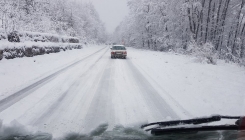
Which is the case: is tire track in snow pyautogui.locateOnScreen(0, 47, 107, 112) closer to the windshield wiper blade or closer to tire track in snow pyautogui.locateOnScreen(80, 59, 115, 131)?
tire track in snow pyautogui.locateOnScreen(80, 59, 115, 131)

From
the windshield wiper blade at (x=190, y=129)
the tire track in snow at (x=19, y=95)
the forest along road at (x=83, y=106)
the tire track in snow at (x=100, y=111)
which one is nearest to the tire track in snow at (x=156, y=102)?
the forest along road at (x=83, y=106)

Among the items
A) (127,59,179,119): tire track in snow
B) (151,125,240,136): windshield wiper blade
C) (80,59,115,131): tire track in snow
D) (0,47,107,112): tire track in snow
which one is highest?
(151,125,240,136): windshield wiper blade

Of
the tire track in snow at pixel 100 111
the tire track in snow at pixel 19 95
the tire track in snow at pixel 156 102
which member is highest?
the tire track in snow at pixel 19 95

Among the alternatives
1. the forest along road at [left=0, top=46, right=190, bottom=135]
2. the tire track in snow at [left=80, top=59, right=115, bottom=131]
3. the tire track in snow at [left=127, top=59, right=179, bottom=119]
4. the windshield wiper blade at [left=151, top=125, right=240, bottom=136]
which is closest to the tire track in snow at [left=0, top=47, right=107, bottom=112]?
the forest along road at [left=0, top=46, right=190, bottom=135]

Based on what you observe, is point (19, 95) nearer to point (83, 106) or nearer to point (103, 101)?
point (83, 106)

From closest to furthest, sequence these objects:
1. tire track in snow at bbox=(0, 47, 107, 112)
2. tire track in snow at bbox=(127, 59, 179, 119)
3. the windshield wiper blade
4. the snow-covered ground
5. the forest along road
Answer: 1. the windshield wiper blade
2. the forest along road
3. the snow-covered ground
4. tire track in snow at bbox=(127, 59, 179, 119)
5. tire track in snow at bbox=(0, 47, 107, 112)

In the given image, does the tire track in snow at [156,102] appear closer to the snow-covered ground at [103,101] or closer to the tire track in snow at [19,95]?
the snow-covered ground at [103,101]

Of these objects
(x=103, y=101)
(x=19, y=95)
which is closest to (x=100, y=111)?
(x=103, y=101)

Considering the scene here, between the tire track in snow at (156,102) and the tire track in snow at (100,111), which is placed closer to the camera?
the tire track in snow at (100,111)

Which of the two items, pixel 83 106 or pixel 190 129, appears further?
pixel 83 106

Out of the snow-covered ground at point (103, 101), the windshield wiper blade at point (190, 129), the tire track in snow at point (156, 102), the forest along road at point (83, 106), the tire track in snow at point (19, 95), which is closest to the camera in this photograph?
the windshield wiper blade at point (190, 129)

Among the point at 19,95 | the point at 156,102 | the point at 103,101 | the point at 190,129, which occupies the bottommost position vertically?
the point at 156,102

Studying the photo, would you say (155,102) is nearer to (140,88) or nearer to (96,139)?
(140,88)

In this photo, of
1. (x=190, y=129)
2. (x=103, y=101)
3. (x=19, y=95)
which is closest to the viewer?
(x=190, y=129)
